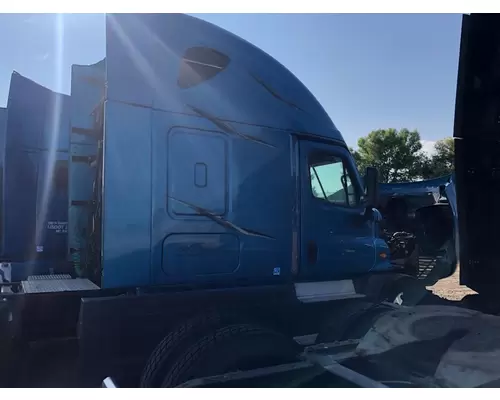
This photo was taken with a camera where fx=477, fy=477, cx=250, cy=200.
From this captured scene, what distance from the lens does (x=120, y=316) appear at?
3.52 meters

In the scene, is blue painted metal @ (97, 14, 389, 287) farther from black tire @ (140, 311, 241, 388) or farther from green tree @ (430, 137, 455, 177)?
green tree @ (430, 137, 455, 177)

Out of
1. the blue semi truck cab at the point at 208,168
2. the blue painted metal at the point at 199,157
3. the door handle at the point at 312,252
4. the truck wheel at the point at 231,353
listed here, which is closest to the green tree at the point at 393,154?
the blue semi truck cab at the point at 208,168

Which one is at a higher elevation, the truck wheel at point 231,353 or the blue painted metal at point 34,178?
the blue painted metal at point 34,178

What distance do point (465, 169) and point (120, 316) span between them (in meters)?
3.57

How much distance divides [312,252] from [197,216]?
1.25 metres

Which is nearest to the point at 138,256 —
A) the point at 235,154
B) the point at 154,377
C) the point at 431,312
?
the point at 154,377

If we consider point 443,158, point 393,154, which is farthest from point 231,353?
point 443,158

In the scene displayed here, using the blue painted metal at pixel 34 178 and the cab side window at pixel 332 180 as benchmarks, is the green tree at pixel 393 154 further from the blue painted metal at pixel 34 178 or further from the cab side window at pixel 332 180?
the blue painted metal at pixel 34 178

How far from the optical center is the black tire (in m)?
3.41

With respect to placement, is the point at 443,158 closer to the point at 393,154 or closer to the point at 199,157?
the point at 393,154

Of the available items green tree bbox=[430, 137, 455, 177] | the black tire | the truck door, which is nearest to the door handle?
the truck door

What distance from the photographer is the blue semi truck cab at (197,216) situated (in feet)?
11.7

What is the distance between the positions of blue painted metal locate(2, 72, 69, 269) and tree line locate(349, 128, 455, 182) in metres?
4.35

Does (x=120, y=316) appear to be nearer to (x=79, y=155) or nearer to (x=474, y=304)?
(x=79, y=155)
